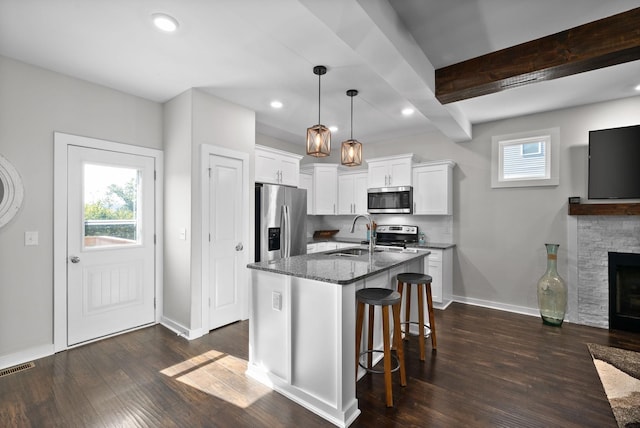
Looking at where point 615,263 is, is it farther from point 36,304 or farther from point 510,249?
point 36,304

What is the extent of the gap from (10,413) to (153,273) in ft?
5.78

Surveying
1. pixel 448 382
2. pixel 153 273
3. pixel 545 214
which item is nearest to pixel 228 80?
pixel 153 273

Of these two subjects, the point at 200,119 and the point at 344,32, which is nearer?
the point at 344,32

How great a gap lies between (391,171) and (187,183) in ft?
10.3

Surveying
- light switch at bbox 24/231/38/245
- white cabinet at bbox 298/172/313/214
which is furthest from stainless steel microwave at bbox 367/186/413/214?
light switch at bbox 24/231/38/245

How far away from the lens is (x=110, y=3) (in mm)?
1950

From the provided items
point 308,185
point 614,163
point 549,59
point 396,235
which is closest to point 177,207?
point 308,185

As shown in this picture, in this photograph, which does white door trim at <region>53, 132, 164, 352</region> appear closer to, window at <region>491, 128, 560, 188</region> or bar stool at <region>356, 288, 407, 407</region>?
bar stool at <region>356, 288, 407, 407</region>

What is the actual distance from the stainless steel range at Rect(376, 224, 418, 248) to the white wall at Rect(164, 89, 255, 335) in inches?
114

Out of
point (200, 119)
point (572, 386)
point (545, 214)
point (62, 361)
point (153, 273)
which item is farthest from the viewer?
point (545, 214)

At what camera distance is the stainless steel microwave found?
475 centimetres

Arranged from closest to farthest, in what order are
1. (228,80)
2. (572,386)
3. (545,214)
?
(572,386)
(228,80)
(545,214)

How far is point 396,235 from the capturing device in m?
5.19

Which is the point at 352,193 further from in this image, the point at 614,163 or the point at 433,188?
the point at 614,163
